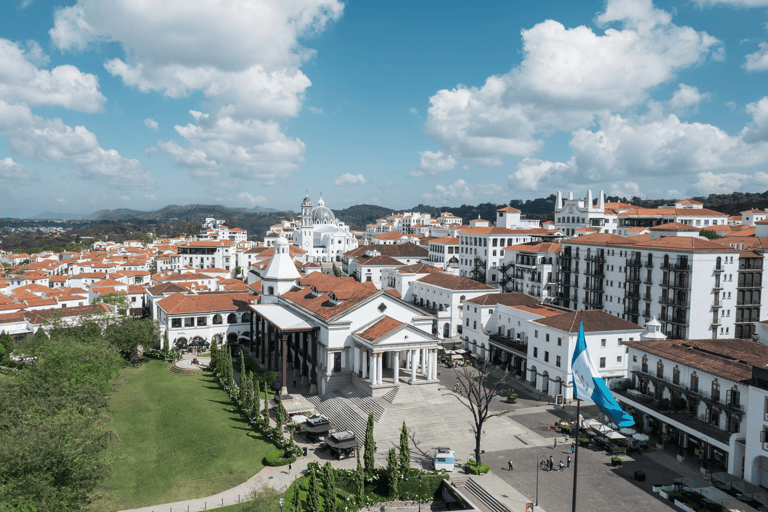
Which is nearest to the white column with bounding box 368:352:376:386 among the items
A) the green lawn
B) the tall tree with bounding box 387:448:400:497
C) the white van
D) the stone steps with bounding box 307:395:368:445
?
the stone steps with bounding box 307:395:368:445

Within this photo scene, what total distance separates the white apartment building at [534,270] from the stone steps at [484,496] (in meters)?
60.0

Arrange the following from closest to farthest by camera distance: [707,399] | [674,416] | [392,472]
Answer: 1. [392,472]
2. [707,399]
3. [674,416]

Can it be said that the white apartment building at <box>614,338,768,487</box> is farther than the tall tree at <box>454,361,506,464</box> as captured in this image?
No

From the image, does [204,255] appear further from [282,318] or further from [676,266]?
[676,266]

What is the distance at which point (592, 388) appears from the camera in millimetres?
28984

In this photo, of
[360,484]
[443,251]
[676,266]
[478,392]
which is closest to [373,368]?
[478,392]

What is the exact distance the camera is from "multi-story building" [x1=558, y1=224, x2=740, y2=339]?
222 feet

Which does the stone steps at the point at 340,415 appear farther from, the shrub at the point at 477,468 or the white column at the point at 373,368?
the shrub at the point at 477,468

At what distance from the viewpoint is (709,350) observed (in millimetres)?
48312

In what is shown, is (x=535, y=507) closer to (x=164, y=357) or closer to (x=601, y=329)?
(x=601, y=329)

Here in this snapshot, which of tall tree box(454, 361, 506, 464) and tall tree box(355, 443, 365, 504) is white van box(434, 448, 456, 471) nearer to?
tall tree box(454, 361, 506, 464)

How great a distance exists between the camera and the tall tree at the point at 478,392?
41291 millimetres

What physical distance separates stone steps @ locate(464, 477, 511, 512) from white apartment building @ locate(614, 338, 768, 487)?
17.7 metres

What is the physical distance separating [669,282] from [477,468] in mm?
45485
